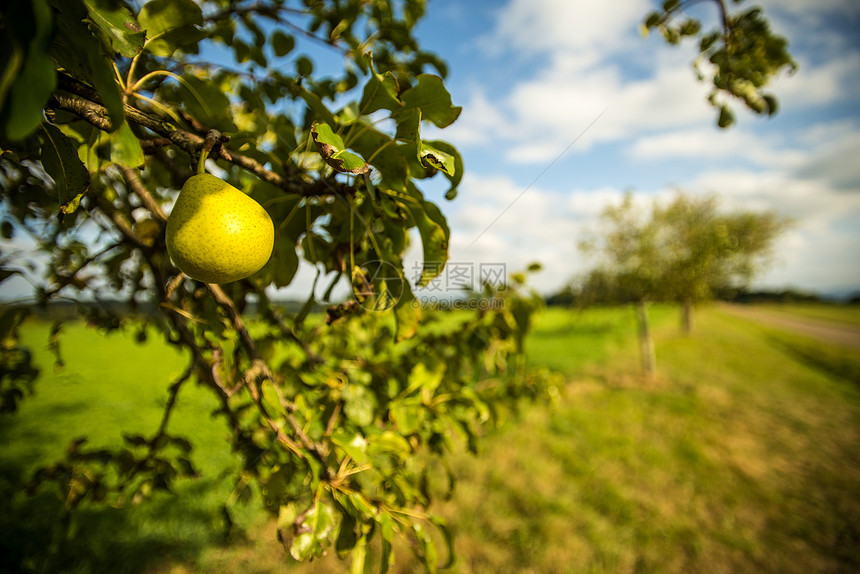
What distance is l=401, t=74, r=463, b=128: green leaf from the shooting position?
80 cm

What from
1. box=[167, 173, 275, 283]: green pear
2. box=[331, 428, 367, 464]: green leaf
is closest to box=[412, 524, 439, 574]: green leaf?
box=[331, 428, 367, 464]: green leaf

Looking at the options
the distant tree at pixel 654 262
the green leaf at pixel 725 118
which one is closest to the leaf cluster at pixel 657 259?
the distant tree at pixel 654 262

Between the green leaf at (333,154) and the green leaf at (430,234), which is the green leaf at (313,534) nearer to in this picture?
the green leaf at (430,234)

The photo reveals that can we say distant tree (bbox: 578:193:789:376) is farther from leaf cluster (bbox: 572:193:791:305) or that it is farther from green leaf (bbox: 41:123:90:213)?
green leaf (bbox: 41:123:90:213)

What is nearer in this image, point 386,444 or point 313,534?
point 313,534

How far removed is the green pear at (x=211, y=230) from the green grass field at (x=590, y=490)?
5.42ft

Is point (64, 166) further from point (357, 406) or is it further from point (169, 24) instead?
point (357, 406)

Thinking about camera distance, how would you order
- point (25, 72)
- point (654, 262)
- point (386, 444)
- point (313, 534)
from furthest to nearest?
point (654, 262) < point (386, 444) < point (313, 534) < point (25, 72)

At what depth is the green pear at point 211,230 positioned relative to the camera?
746 mm

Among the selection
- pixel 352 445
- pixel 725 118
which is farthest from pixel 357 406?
pixel 725 118

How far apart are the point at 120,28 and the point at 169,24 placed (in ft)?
A: 0.89

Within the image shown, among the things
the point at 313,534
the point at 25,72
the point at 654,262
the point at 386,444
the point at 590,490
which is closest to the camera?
the point at 25,72

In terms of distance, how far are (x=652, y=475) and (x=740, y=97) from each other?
498 cm

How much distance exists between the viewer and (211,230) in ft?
2.44
